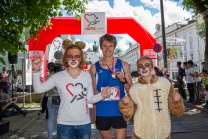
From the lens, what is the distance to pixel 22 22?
23.3 ft

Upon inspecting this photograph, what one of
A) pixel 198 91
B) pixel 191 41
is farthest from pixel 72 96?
pixel 191 41

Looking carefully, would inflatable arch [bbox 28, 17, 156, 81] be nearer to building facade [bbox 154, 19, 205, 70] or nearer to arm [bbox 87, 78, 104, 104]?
arm [bbox 87, 78, 104, 104]

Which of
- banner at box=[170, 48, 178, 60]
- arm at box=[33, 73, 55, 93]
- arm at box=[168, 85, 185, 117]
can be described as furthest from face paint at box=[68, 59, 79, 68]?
banner at box=[170, 48, 178, 60]

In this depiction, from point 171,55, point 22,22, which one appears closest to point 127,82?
point 22,22

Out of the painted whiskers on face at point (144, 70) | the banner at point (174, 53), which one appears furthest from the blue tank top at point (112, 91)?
the banner at point (174, 53)

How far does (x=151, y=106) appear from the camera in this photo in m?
3.04

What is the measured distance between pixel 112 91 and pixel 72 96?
590mm

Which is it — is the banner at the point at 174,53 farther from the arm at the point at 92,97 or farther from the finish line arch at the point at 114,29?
the arm at the point at 92,97

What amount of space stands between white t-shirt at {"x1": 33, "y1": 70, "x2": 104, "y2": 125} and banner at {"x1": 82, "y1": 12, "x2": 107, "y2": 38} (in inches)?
407

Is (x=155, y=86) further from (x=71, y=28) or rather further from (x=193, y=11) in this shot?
(x=193, y=11)

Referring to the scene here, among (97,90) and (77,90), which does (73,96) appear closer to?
(77,90)

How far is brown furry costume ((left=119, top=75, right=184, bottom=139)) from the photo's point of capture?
3020 millimetres

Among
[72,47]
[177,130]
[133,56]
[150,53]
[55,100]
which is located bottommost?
[177,130]

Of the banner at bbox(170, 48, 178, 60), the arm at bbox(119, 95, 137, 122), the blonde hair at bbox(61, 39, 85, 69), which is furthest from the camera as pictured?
the banner at bbox(170, 48, 178, 60)
